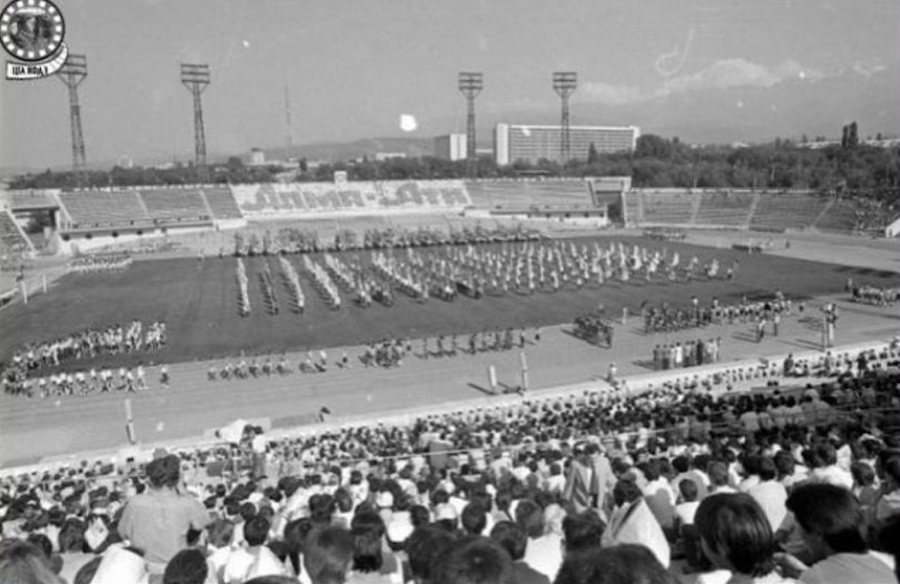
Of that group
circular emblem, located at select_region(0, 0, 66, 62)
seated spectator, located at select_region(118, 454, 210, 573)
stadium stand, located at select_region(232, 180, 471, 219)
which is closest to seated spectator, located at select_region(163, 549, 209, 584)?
seated spectator, located at select_region(118, 454, 210, 573)

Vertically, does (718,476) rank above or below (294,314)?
above

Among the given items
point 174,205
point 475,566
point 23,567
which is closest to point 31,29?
point 23,567

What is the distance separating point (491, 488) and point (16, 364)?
2328 centimetres

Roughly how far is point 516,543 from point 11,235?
229 ft

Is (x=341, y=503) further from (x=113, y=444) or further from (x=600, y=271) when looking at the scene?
(x=600, y=271)

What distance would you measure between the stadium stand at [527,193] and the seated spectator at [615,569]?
8070cm

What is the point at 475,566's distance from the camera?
279 centimetres

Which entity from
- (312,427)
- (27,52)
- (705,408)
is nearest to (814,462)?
(705,408)

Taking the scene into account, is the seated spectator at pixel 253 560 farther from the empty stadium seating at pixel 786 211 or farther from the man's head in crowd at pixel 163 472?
the empty stadium seating at pixel 786 211

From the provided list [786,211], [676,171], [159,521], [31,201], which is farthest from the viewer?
[676,171]

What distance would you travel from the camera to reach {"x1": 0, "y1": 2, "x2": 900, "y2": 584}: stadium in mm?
4855

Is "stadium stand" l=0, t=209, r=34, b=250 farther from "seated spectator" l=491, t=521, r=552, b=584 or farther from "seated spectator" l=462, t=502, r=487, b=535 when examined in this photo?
"seated spectator" l=491, t=521, r=552, b=584

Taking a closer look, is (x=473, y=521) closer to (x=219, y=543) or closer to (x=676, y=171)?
(x=219, y=543)

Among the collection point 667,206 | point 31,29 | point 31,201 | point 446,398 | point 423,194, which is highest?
point 31,29
